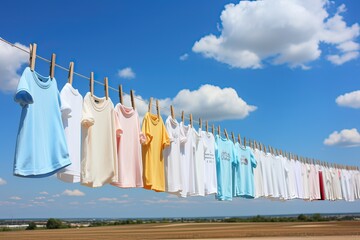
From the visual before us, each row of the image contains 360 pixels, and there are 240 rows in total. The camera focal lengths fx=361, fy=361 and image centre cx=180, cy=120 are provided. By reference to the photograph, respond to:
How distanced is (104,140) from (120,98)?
91 centimetres

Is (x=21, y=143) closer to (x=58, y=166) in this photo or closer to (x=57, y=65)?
(x=58, y=166)

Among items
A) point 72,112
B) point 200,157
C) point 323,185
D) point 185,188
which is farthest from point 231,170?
point 323,185

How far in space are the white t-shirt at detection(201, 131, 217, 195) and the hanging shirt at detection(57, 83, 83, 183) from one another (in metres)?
3.13

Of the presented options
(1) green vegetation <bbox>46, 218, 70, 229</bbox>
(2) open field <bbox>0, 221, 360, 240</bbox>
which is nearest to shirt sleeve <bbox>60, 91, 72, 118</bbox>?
(2) open field <bbox>0, 221, 360, 240</bbox>

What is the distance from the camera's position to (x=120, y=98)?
209 inches

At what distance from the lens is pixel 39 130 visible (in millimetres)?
3668

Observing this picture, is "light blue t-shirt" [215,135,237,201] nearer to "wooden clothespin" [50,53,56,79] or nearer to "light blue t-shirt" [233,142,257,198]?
"light blue t-shirt" [233,142,257,198]

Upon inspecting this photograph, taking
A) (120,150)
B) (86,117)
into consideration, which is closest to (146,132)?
(120,150)

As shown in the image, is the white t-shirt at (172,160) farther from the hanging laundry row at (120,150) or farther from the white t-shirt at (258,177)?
the white t-shirt at (258,177)

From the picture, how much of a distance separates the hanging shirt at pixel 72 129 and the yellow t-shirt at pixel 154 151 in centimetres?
125

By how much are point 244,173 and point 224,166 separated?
0.86 metres

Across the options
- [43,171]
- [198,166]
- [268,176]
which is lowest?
[43,171]

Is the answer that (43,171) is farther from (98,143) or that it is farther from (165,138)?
(165,138)

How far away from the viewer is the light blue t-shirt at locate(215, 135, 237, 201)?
7137mm
